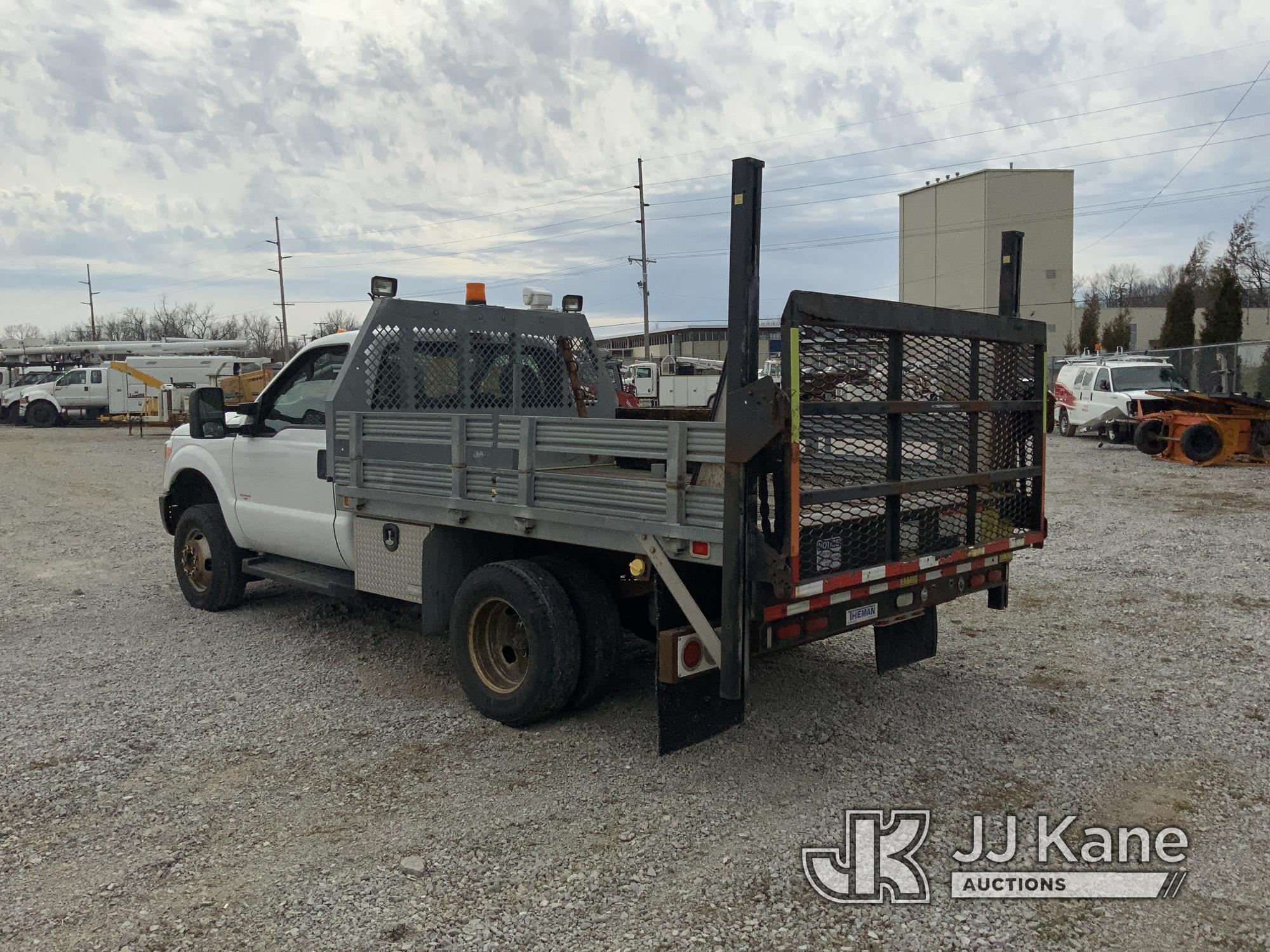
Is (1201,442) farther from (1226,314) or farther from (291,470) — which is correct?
(1226,314)

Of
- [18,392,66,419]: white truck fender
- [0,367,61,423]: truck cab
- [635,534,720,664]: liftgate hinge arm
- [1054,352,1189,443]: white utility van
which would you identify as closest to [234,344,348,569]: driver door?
[635,534,720,664]: liftgate hinge arm

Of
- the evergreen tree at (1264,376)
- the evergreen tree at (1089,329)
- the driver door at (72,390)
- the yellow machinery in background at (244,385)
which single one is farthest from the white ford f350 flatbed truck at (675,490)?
the evergreen tree at (1089,329)

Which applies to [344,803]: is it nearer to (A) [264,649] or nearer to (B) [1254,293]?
(A) [264,649]

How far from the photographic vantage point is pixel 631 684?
5852 millimetres

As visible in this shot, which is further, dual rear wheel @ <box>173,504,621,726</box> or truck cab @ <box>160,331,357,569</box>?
truck cab @ <box>160,331,357,569</box>

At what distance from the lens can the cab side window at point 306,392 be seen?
6621 mm

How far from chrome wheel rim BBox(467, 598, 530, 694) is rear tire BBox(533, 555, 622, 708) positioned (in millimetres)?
332

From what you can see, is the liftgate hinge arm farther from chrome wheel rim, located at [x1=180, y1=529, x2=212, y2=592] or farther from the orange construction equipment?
the orange construction equipment

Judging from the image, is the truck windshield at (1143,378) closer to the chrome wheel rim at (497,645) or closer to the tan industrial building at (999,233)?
the chrome wheel rim at (497,645)

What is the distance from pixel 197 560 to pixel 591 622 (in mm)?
4310

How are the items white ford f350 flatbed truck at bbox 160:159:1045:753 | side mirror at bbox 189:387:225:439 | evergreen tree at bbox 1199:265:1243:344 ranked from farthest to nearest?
evergreen tree at bbox 1199:265:1243:344 < side mirror at bbox 189:387:225:439 < white ford f350 flatbed truck at bbox 160:159:1045:753

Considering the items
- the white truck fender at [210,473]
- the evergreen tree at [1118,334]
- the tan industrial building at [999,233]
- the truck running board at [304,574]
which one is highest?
the tan industrial building at [999,233]

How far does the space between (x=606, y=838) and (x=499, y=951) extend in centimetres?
85

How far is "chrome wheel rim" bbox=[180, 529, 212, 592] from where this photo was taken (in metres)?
7.79
